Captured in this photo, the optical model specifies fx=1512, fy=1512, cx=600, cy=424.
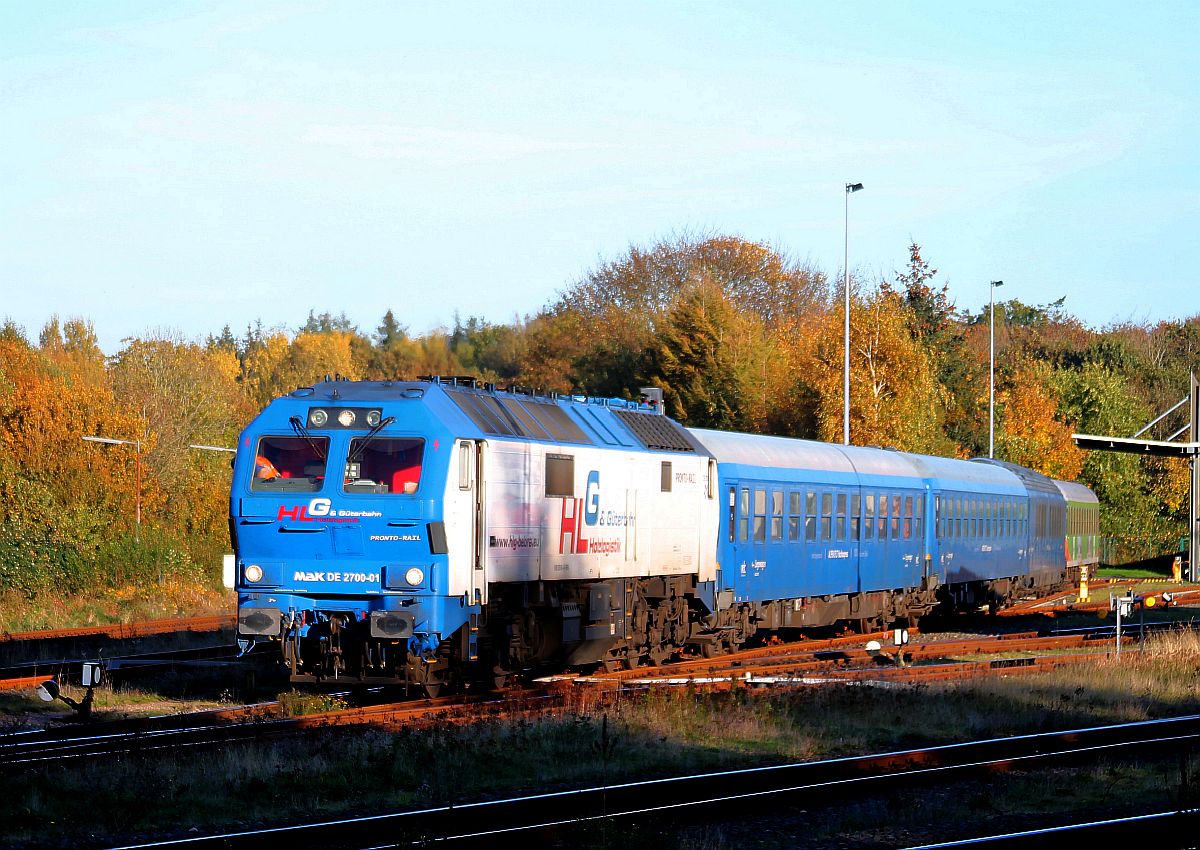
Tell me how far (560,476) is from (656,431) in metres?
3.61

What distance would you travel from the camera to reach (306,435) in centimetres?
1730

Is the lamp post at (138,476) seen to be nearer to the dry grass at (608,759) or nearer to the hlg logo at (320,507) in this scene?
the hlg logo at (320,507)

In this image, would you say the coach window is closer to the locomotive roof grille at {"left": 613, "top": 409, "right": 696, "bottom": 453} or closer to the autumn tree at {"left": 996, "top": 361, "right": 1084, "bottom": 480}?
the locomotive roof grille at {"left": 613, "top": 409, "right": 696, "bottom": 453}

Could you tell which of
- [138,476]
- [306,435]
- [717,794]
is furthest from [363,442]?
[138,476]

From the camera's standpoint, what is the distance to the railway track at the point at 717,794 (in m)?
9.97

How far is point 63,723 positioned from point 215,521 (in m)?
29.5

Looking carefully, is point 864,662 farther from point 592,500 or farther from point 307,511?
point 307,511

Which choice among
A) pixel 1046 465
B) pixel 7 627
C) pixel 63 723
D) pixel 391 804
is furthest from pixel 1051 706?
pixel 1046 465

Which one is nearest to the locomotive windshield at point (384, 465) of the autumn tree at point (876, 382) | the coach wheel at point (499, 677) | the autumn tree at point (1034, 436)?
the coach wheel at point (499, 677)

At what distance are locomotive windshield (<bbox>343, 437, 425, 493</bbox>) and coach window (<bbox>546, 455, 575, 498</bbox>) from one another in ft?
8.18

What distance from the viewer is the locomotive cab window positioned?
675 inches

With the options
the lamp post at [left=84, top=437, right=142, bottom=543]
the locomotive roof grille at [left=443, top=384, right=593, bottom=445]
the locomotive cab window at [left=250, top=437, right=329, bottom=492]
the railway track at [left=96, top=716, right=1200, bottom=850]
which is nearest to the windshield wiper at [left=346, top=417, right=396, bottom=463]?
the locomotive cab window at [left=250, top=437, right=329, bottom=492]

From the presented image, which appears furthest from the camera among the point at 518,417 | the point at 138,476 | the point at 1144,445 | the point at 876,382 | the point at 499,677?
the point at 876,382

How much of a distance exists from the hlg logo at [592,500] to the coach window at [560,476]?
36 cm
